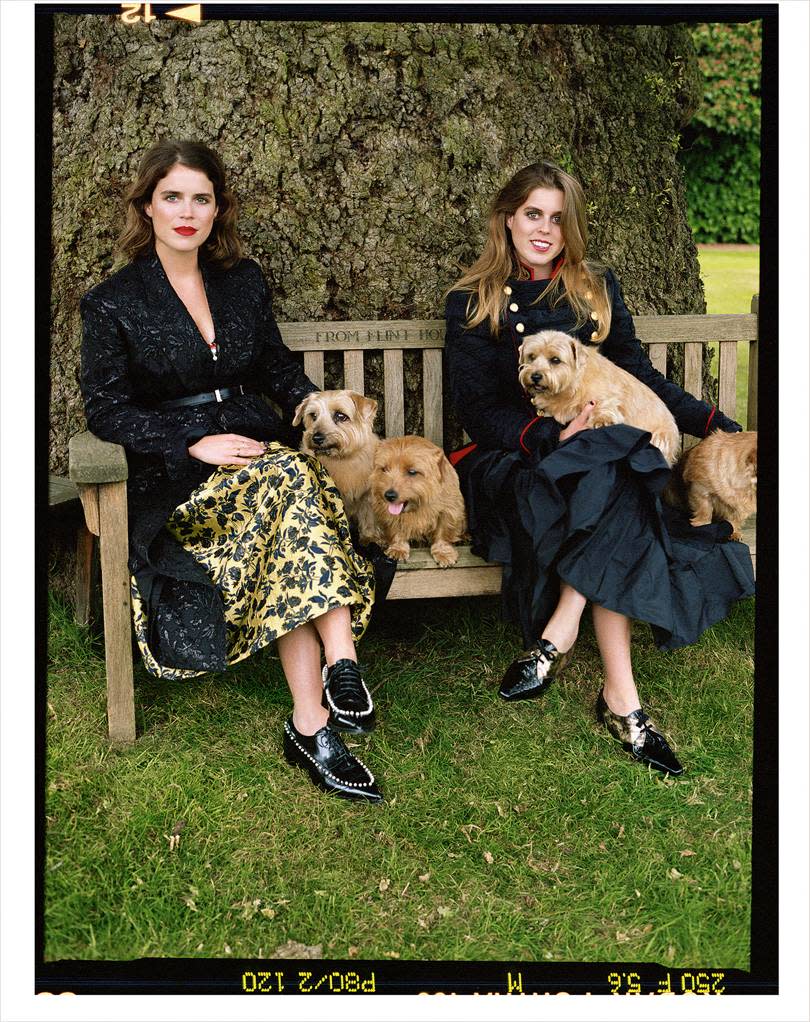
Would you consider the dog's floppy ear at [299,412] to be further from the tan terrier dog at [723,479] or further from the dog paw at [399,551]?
the tan terrier dog at [723,479]

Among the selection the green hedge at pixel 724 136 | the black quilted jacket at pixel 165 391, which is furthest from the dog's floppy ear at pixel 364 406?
the green hedge at pixel 724 136

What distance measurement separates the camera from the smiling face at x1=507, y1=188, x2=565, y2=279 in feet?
12.6

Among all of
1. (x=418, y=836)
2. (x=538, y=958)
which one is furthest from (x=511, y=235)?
(x=538, y=958)

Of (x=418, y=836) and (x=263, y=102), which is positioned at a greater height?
(x=263, y=102)

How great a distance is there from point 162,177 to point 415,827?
2.53 metres

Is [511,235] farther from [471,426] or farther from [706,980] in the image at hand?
[706,980]

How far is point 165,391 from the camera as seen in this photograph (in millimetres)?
3805

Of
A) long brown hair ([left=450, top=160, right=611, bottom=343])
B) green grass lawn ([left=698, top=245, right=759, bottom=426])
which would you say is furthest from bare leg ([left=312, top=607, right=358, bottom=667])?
green grass lawn ([left=698, top=245, right=759, bottom=426])

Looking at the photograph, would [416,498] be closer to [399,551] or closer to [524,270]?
[399,551]

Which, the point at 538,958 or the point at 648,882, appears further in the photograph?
the point at 648,882

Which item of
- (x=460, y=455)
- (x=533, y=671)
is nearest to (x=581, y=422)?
(x=460, y=455)

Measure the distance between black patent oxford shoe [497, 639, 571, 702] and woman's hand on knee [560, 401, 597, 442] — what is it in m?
0.81

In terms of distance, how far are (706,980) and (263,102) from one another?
144 inches

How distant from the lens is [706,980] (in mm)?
2875
